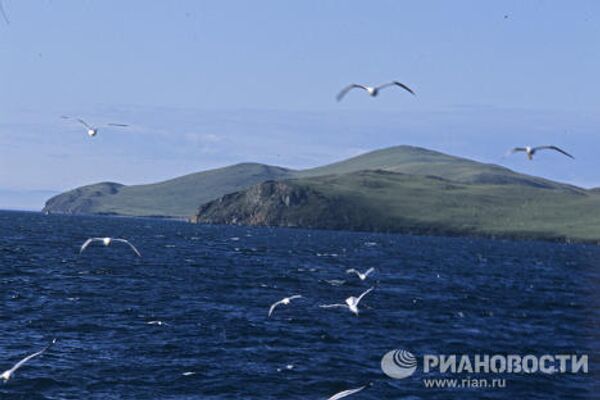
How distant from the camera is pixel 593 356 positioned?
72.9 meters

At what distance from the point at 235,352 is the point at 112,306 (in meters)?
23.3

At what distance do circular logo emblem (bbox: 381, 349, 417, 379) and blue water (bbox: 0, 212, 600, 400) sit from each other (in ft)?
2.77

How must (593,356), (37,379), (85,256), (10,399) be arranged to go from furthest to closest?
(85,256), (593,356), (37,379), (10,399)

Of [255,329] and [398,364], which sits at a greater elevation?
[255,329]

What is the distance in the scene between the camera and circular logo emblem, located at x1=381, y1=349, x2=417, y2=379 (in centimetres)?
6288

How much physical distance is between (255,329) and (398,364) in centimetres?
1505

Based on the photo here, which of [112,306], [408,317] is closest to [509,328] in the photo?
[408,317]

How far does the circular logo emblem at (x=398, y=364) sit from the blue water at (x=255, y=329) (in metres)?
0.84

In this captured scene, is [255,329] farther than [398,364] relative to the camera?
Yes

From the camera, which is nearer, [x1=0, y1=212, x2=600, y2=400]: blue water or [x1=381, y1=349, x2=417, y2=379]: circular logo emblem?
[x1=0, y1=212, x2=600, y2=400]: blue water

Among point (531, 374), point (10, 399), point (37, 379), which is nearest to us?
point (10, 399)

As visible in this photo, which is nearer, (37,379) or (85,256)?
(37,379)

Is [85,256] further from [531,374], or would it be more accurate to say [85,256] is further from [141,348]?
[531,374]

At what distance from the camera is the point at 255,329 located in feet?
253
